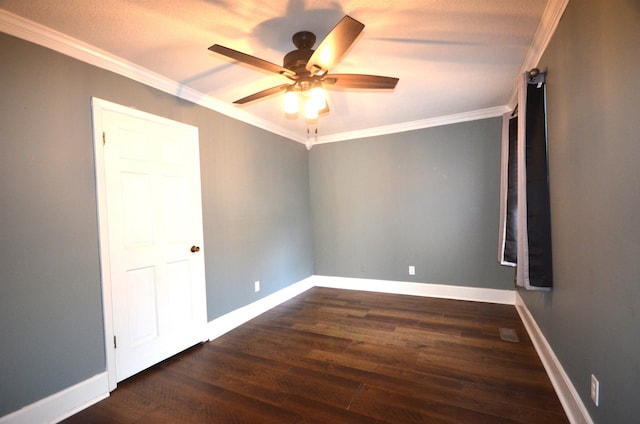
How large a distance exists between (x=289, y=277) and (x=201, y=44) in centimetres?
304

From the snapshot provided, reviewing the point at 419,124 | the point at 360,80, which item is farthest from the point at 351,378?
the point at 419,124

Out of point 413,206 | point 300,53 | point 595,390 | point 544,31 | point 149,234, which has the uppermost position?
point 544,31

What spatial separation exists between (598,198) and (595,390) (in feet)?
3.14

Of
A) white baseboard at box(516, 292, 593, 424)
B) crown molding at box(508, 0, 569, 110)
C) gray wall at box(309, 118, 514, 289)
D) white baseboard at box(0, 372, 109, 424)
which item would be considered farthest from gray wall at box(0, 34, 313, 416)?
white baseboard at box(516, 292, 593, 424)

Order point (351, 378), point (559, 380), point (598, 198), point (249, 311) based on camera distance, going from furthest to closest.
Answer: point (249, 311)
point (351, 378)
point (559, 380)
point (598, 198)

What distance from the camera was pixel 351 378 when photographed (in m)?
2.09

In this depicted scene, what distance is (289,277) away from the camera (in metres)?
4.05

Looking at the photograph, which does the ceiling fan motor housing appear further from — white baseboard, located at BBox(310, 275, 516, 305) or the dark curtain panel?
white baseboard, located at BBox(310, 275, 516, 305)

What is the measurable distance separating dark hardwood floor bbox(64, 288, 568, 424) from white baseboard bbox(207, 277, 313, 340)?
0.12m

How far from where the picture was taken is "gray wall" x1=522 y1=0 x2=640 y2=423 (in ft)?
3.48

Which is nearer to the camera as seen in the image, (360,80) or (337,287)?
(360,80)

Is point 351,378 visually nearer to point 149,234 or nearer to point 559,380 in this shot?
point 559,380

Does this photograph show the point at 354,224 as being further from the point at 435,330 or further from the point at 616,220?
the point at 616,220

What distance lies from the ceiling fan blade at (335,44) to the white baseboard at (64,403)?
102 inches
